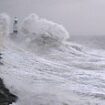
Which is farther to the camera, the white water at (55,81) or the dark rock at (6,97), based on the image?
the white water at (55,81)

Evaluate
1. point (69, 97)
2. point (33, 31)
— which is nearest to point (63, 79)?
point (69, 97)

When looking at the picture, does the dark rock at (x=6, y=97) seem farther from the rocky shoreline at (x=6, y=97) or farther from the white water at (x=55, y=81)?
the white water at (x=55, y=81)

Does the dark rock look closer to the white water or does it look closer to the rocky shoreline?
the rocky shoreline

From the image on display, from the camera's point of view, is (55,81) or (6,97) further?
(55,81)

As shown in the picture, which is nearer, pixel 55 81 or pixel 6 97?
pixel 6 97

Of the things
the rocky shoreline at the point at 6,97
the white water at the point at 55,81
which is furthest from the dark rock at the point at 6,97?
the white water at the point at 55,81

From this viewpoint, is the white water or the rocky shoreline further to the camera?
the white water

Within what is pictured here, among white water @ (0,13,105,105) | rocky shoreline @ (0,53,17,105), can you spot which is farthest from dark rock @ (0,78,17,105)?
white water @ (0,13,105,105)

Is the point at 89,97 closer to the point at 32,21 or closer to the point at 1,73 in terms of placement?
the point at 1,73

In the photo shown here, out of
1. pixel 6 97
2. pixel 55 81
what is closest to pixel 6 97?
pixel 6 97

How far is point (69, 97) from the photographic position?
54.3 ft

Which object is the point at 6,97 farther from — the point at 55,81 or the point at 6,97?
the point at 55,81

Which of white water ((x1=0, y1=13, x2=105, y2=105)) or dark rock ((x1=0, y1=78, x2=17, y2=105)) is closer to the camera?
dark rock ((x1=0, y1=78, x2=17, y2=105))

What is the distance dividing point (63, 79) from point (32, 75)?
1896 millimetres
